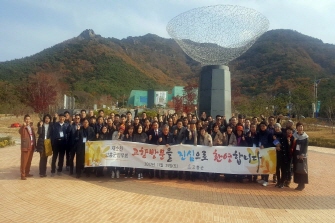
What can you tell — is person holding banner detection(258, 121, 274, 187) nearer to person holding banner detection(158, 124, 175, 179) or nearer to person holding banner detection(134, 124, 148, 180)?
person holding banner detection(158, 124, 175, 179)

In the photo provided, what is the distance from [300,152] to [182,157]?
2.86 m

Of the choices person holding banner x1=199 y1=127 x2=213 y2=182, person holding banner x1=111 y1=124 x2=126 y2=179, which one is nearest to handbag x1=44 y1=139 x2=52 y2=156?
person holding banner x1=111 y1=124 x2=126 y2=179

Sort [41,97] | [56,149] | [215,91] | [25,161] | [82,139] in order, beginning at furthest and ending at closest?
[41,97] < [215,91] < [56,149] < [82,139] < [25,161]

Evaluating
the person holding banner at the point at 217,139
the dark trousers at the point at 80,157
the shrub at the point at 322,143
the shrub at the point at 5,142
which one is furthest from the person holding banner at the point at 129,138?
the shrub at the point at 322,143

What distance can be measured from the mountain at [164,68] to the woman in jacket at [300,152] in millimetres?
33617

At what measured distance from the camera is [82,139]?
7.86 m

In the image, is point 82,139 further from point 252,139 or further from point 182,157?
point 252,139

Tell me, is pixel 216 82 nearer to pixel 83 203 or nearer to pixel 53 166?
pixel 53 166

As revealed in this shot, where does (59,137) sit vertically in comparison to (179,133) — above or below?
below

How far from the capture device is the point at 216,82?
13.7m

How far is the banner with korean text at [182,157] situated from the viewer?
763cm

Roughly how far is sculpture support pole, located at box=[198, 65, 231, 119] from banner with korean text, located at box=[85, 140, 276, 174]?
5.88m

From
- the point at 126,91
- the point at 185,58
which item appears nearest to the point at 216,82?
the point at 126,91

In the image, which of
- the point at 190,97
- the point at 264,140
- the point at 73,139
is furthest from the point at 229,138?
the point at 190,97
